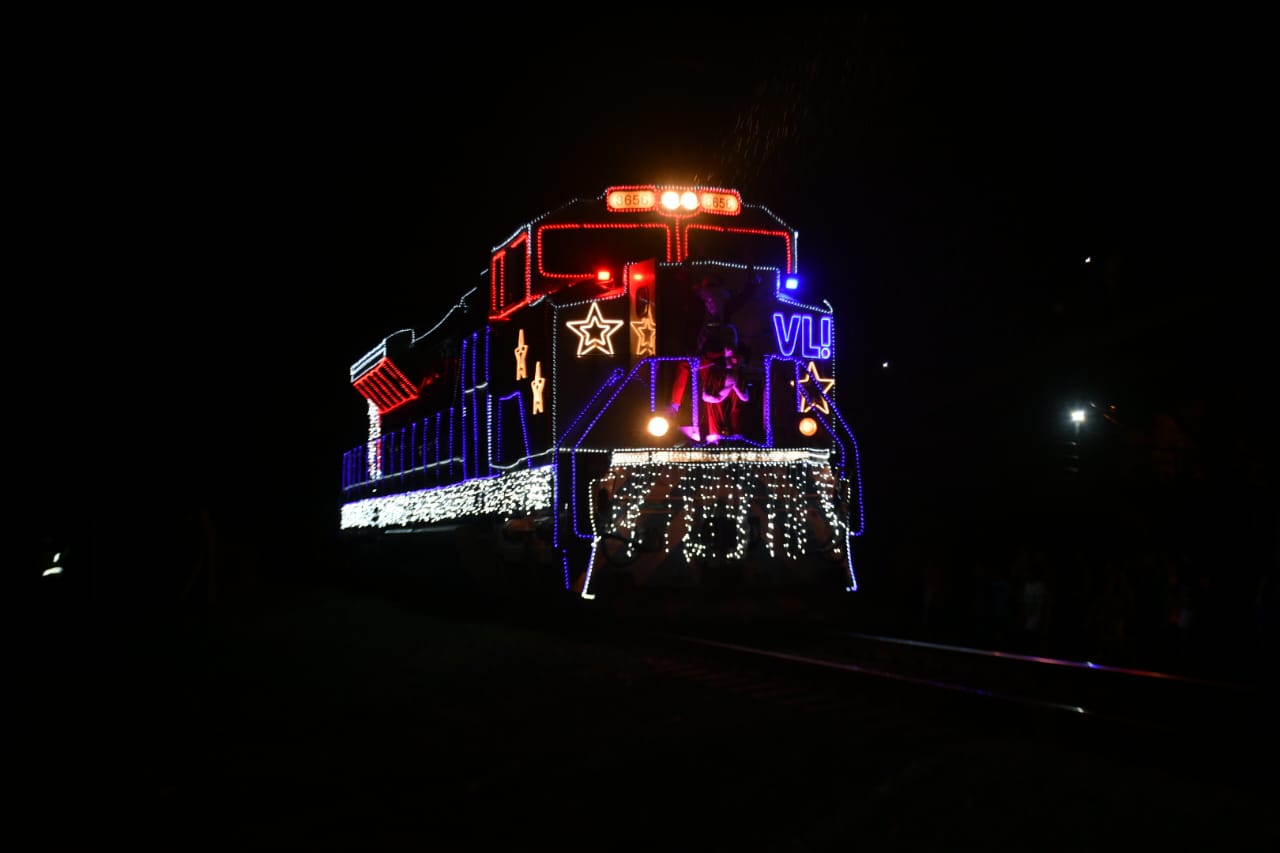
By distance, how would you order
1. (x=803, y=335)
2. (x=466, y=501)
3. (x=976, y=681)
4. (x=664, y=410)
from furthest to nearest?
(x=466, y=501)
(x=803, y=335)
(x=664, y=410)
(x=976, y=681)

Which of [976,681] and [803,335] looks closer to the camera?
[976,681]

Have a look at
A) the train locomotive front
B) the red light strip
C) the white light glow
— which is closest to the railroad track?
the train locomotive front

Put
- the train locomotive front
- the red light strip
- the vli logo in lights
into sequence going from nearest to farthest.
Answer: the train locomotive front, the vli logo in lights, the red light strip

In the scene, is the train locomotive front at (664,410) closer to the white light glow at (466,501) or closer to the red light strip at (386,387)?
the white light glow at (466,501)

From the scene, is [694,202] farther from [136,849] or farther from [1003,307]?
[136,849]

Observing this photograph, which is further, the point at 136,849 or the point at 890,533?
the point at 890,533

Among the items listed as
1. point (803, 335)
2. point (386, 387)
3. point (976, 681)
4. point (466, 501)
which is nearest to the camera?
point (976, 681)

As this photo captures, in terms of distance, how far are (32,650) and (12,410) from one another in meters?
15.1

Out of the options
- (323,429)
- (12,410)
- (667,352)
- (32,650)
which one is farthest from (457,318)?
(323,429)

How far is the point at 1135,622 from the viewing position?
491 inches

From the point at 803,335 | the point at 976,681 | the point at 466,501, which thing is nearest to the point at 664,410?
the point at 803,335

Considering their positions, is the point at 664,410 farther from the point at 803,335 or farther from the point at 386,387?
the point at 386,387

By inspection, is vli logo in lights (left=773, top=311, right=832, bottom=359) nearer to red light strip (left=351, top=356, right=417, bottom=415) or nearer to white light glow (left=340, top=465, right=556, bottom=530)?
white light glow (left=340, top=465, right=556, bottom=530)

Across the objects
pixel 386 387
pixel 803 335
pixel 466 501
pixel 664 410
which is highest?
pixel 386 387
